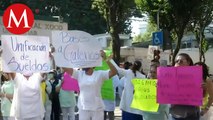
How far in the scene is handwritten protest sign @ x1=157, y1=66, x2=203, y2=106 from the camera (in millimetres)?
6766

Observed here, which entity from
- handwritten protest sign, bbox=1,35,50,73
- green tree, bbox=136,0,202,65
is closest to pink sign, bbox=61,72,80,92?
handwritten protest sign, bbox=1,35,50,73

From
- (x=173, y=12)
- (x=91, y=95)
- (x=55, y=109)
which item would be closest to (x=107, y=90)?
(x=55, y=109)

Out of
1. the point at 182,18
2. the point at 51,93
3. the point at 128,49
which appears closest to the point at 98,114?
the point at 51,93

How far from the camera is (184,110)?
22.4 feet

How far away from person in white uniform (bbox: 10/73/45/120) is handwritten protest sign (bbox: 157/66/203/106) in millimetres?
1764

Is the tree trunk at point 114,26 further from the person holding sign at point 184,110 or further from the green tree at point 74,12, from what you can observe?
the green tree at point 74,12

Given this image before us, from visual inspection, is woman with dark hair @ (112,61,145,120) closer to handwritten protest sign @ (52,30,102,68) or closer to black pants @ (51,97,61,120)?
handwritten protest sign @ (52,30,102,68)

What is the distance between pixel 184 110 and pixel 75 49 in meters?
2.12

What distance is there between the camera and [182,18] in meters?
25.3

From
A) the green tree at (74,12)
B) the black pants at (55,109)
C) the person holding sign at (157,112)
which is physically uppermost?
the green tree at (74,12)

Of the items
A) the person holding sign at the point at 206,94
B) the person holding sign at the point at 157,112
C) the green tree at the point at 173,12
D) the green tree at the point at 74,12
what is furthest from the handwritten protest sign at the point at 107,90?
the green tree at the point at 74,12

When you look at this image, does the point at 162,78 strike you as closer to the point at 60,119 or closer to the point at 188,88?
the point at 188,88

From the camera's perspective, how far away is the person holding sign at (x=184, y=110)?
266 inches

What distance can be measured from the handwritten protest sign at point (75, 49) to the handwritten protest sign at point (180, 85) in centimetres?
115
